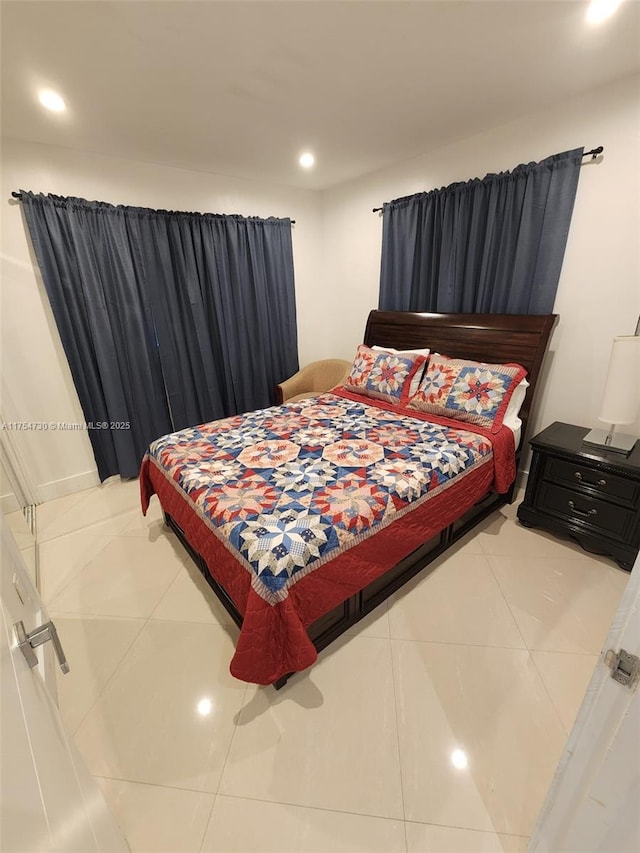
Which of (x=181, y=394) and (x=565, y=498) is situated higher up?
(x=181, y=394)

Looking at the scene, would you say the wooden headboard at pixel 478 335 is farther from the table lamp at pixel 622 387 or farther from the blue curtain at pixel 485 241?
the table lamp at pixel 622 387

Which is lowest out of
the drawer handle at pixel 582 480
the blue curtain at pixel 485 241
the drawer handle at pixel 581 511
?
the drawer handle at pixel 581 511

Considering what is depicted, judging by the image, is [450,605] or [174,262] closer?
[450,605]

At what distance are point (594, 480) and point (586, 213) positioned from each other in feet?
5.24

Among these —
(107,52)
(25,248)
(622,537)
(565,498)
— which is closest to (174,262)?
(25,248)

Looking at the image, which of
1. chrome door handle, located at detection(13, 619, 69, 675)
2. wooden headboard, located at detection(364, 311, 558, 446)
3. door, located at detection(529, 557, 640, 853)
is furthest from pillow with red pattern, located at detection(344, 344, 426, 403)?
chrome door handle, located at detection(13, 619, 69, 675)

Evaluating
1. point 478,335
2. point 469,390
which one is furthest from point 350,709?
point 478,335

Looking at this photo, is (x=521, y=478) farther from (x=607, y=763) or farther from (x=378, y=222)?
(x=378, y=222)

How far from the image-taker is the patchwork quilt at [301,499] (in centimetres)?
127

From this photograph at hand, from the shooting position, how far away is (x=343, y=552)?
1413 millimetres

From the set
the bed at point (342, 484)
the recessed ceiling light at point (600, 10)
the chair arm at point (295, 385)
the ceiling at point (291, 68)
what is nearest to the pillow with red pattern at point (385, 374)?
the bed at point (342, 484)

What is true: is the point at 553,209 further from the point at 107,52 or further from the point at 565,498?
the point at 107,52

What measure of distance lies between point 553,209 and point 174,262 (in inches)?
109

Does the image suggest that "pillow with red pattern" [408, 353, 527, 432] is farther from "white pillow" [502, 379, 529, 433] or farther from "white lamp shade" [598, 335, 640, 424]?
"white lamp shade" [598, 335, 640, 424]
